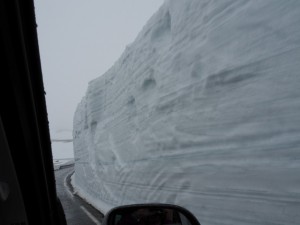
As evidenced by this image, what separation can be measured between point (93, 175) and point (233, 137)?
12.6 metres

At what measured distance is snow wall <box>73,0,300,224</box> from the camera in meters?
4.10

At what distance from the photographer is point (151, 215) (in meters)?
2.36

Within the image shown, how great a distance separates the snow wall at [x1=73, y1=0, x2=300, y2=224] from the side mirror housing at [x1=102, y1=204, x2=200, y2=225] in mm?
1927

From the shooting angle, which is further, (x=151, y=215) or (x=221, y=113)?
(x=221, y=113)

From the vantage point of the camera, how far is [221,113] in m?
5.43

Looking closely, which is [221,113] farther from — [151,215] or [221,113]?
[151,215]

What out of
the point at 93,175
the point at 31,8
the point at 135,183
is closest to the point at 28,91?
the point at 31,8

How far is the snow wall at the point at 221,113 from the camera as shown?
13.5ft

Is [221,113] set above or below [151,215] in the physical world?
above

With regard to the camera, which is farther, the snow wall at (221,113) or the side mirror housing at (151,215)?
the snow wall at (221,113)

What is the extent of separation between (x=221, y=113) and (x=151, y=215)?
3363 millimetres

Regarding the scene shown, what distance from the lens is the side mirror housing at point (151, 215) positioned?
228 centimetres

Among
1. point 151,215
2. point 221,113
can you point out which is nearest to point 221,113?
point 221,113

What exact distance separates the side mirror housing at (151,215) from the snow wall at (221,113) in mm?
1927
